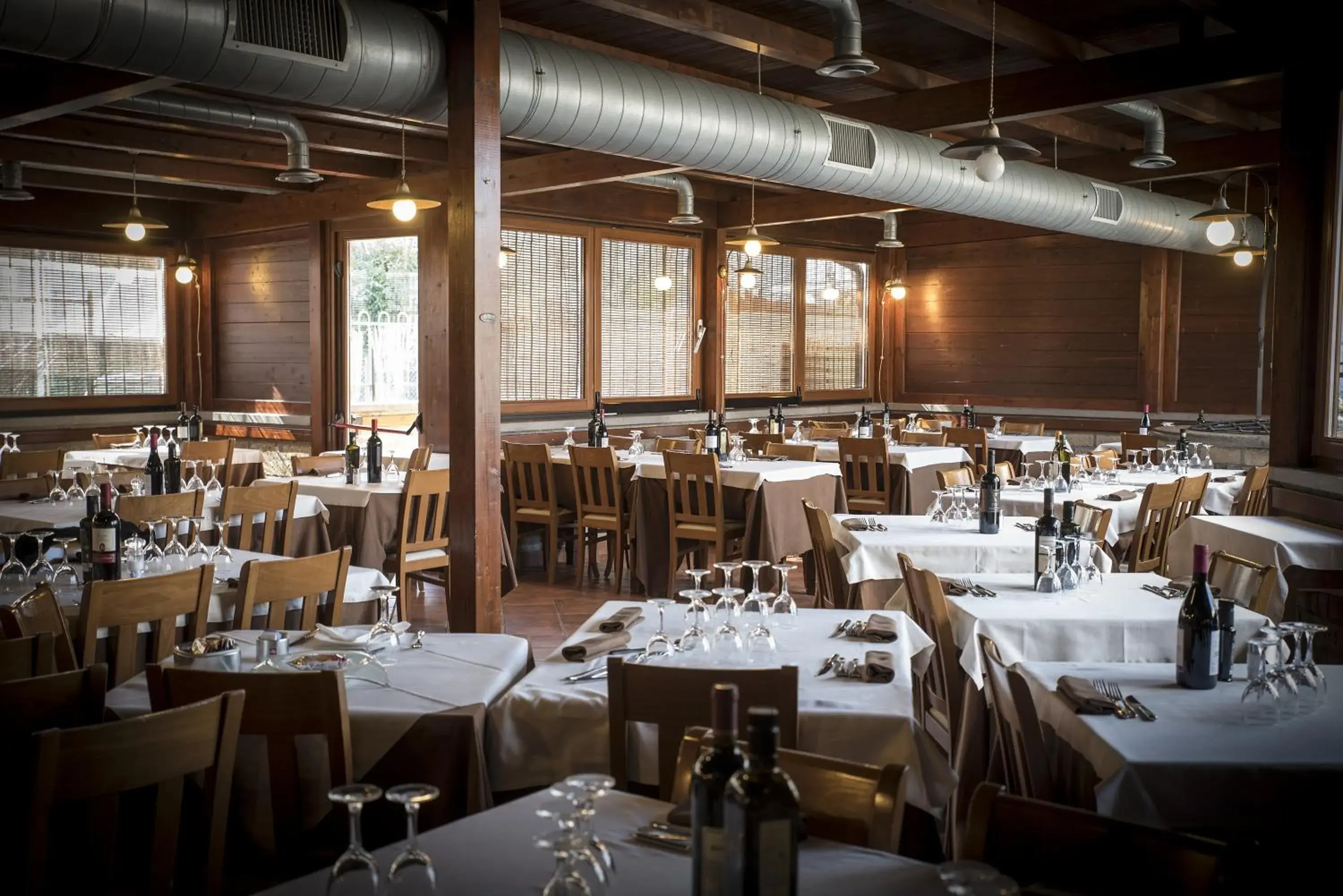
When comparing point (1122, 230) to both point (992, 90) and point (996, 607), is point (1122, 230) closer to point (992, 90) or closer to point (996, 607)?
point (992, 90)

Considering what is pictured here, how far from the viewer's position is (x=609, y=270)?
12086mm

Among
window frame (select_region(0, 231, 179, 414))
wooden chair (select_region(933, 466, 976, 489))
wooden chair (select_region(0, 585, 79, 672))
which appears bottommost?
wooden chair (select_region(0, 585, 79, 672))

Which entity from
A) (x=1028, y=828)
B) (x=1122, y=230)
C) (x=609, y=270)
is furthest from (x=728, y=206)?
(x=1028, y=828)

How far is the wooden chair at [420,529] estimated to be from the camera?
6.64 m

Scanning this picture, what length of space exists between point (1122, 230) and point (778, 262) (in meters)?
4.15

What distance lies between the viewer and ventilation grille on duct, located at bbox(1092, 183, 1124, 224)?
10.6 meters

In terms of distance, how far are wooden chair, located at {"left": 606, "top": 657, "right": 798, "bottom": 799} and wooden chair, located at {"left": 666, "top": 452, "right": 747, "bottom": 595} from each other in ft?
15.7

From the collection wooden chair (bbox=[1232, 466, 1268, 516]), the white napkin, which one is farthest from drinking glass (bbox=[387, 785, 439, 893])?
wooden chair (bbox=[1232, 466, 1268, 516])

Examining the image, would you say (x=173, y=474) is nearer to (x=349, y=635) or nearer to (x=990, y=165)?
(x=349, y=635)

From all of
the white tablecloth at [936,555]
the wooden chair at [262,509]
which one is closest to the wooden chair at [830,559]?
the white tablecloth at [936,555]

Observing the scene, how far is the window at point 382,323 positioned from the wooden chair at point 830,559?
20.6 ft

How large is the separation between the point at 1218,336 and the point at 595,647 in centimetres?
1148

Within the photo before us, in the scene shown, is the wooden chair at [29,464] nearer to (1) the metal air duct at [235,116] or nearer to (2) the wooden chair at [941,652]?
(1) the metal air duct at [235,116]

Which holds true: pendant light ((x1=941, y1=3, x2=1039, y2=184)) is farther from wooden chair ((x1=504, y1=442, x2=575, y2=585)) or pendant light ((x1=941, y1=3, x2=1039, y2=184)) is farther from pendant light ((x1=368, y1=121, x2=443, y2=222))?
wooden chair ((x1=504, y1=442, x2=575, y2=585))
